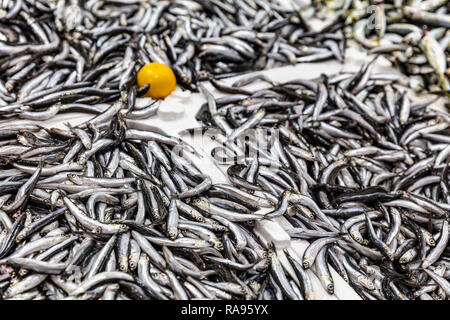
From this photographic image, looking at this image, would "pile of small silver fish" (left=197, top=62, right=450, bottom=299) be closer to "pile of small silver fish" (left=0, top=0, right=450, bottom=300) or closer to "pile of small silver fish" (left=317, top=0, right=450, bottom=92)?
"pile of small silver fish" (left=0, top=0, right=450, bottom=300)

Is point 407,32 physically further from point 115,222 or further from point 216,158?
point 115,222

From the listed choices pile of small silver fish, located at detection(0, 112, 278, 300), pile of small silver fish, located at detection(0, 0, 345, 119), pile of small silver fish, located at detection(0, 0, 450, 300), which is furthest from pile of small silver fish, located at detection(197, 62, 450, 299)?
pile of small silver fish, located at detection(0, 0, 345, 119)

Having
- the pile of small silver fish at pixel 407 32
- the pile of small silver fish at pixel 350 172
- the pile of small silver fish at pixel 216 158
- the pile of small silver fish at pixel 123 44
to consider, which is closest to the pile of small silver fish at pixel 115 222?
the pile of small silver fish at pixel 216 158

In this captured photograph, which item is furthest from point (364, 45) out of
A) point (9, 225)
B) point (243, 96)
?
point (9, 225)

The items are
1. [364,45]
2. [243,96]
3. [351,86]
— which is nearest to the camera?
[243,96]

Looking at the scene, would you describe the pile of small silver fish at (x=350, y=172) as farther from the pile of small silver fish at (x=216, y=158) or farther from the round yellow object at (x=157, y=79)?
the round yellow object at (x=157, y=79)
